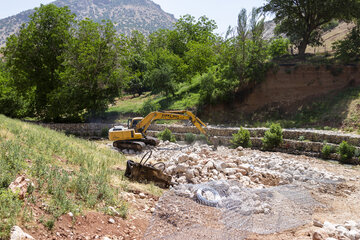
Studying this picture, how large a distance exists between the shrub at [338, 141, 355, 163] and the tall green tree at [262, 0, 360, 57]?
14.0 metres

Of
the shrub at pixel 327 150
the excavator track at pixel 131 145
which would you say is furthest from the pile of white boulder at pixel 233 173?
the excavator track at pixel 131 145

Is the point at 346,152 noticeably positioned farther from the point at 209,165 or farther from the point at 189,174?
the point at 189,174

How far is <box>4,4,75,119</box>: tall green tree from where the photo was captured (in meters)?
24.3

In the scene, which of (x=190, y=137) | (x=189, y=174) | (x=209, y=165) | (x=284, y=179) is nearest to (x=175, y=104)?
(x=190, y=137)

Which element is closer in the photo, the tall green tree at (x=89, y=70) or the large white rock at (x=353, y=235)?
the large white rock at (x=353, y=235)

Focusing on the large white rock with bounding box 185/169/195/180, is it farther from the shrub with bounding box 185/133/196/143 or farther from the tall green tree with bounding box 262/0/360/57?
the tall green tree with bounding box 262/0/360/57

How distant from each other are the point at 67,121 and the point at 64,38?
7.72m

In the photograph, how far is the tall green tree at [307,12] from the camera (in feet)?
74.5

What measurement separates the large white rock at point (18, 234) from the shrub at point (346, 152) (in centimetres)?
1514

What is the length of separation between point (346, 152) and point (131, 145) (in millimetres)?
12045

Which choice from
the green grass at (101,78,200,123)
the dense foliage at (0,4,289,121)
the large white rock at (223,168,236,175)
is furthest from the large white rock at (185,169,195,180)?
the green grass at (101,78,200,123)

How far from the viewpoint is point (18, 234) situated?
3912 millimetres

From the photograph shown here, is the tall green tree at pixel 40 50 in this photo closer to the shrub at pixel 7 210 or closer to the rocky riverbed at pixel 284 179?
the rocky riverbed at pixel 284 179

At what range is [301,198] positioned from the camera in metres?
7.73
